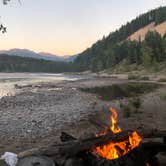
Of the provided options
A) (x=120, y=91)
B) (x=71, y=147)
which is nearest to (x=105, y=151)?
(x=71, y=147)

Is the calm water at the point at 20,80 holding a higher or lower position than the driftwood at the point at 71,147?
lower

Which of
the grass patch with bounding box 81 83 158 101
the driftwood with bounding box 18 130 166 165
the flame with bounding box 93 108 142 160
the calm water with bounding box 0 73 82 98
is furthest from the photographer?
the calm water with bounding box 0 73 82 98

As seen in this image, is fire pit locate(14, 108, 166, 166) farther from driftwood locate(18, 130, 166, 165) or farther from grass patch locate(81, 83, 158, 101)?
grass patch locate(81, 83, 158, 101)

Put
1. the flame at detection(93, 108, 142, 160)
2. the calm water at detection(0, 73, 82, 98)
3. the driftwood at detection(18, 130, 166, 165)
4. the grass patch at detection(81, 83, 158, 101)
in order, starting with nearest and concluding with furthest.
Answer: the driftwood at detection(18, 130, 166, 165) → the flame at detection(93, 108, 142, 160) → the grass patch at detection(81, 83, 158, 101) → the calm water at detection(0, 73, 82, 98)

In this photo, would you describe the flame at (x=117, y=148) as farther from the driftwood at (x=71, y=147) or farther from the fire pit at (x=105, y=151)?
the driftwood at (x=71, y=147)

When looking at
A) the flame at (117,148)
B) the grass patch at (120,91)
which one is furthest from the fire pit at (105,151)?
the grass patch at (120,91)

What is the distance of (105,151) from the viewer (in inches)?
312

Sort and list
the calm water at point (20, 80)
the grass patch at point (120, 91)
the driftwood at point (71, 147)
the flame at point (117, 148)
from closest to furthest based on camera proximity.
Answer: the driftwood at point (71, 147), the flame at point (117, 148), the grass patch at point (120, 91), the calm water at point (20, 80)

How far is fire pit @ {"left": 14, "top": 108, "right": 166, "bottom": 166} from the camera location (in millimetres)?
7484

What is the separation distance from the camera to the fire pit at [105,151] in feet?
24.6

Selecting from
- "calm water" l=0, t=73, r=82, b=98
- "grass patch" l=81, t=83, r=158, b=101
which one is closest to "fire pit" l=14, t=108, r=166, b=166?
"grass patch" l=81, t=83, r=158, b=101

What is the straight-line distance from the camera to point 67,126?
1758cm

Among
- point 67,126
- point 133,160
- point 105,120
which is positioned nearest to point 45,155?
point 133,160

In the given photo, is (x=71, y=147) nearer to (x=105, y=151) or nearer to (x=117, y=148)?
(x=105, y=151)
